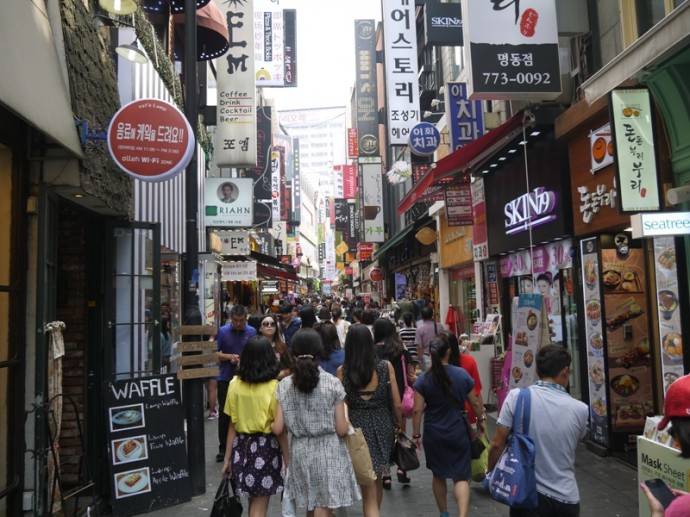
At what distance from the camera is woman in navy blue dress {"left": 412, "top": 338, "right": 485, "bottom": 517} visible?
5.00m

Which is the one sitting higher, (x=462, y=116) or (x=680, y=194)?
(x=462, y=116)

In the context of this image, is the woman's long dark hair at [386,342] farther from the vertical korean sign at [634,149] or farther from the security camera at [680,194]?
the security camera at [680,194]

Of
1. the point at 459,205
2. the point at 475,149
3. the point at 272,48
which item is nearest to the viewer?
the point at 475,149

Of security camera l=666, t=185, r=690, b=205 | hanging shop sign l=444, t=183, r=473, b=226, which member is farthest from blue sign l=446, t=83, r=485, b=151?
security camera l=666, t=185, r=690, b=205

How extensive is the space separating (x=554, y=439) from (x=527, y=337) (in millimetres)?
4821

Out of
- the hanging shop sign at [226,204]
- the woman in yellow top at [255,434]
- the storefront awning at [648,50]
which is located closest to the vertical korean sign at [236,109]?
the hanging shop sign at [226,204]

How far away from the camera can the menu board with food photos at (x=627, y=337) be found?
25.2 feet

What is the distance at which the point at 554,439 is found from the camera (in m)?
3.58

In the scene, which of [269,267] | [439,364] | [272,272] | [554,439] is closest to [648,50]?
[439,364]

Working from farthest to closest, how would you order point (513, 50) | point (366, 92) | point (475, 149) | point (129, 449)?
point (366, 92), point (475, 149), point (513, 50), point (129, 449)

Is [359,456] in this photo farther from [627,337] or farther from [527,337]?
[627,337]

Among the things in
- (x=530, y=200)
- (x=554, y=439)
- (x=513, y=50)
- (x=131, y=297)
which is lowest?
(x=554, y=439)

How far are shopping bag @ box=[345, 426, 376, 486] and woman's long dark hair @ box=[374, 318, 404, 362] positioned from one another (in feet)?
6.60

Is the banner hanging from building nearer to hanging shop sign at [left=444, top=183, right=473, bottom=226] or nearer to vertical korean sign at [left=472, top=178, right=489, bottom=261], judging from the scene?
hanging shop sign at [left=444, top=183, right=473, bottom=226]
